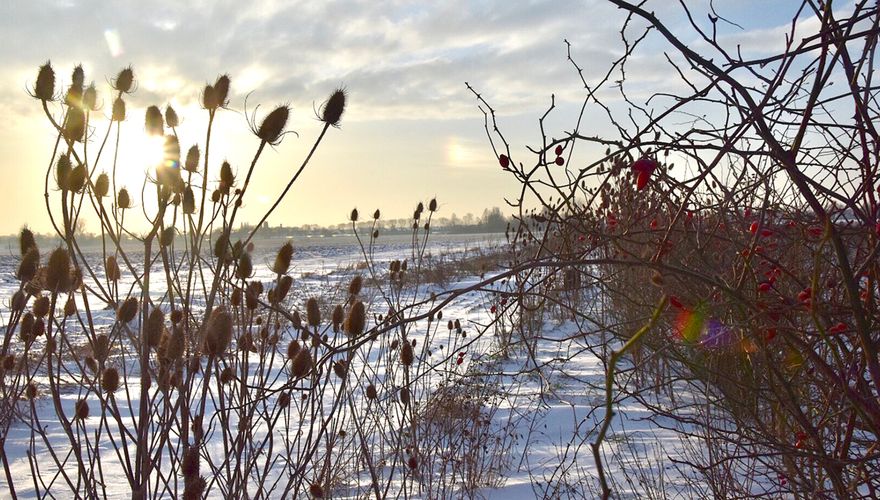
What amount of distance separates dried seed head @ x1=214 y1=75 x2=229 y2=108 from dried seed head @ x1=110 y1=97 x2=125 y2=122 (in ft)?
1.03

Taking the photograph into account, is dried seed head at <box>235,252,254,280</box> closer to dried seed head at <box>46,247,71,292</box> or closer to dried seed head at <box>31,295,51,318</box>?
dried seed head at <box>46,247,71,292</box>

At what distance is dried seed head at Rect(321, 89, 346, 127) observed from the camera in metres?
1.84

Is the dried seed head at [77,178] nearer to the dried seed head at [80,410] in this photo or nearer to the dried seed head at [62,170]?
the dried seed head at [62,170]

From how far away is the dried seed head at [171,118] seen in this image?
1.97 meters

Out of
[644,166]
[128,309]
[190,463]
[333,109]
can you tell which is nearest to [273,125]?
[333,109]

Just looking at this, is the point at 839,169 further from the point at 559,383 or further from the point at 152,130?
the point at 559,383

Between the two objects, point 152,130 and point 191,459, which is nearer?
point 191,459

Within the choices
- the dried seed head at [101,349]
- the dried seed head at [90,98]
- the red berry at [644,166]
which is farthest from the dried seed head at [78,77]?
the red berry at [644,166]

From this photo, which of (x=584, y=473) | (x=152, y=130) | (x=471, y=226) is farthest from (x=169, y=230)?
(x=471, y=226)

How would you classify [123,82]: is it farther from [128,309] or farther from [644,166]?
[644,166]

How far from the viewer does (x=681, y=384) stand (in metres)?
4.70

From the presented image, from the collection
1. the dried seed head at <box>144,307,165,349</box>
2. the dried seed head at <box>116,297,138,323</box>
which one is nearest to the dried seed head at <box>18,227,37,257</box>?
the dried seed head at <box>116,297,138,323</box>

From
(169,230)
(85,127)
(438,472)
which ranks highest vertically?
(85,127)

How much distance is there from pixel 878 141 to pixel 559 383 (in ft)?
11.9
